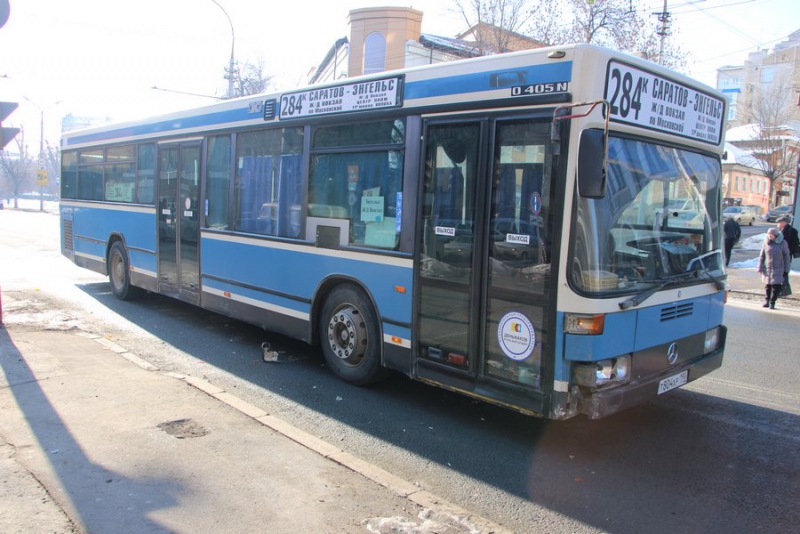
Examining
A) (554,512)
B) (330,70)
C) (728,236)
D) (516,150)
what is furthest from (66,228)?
(330,70)

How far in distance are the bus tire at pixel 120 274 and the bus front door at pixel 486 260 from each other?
22.4 feet

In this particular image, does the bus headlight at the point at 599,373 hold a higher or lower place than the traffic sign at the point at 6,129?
lower

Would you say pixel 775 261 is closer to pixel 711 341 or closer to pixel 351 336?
pixel 711 341

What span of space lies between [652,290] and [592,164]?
45.1 inches

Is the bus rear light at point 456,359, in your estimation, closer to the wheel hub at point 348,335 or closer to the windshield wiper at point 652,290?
the wheel hub at point 348,335

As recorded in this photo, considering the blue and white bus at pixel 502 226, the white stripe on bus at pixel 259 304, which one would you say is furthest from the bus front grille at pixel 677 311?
the white stripe on bus at pixel 259 304

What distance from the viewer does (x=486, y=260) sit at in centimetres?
471

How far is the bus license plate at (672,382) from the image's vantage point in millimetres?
4703

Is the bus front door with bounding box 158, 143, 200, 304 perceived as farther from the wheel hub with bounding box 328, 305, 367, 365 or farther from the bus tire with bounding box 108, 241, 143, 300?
the wheel hub with bounding box 328, 305, 367, 365

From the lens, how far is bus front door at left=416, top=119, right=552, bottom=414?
4414mm

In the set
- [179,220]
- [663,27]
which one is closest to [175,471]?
[179,220]

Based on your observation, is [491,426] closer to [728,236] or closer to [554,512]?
[554,512]

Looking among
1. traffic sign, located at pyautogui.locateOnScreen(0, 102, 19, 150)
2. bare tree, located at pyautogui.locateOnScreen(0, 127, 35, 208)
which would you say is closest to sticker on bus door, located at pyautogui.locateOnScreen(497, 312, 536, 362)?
traffic sign, located at pyautogui.locateOnScreen(0, 102, 19, 150)

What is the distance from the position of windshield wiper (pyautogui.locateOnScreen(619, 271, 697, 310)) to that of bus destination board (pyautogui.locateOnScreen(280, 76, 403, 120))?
2.63 meters
